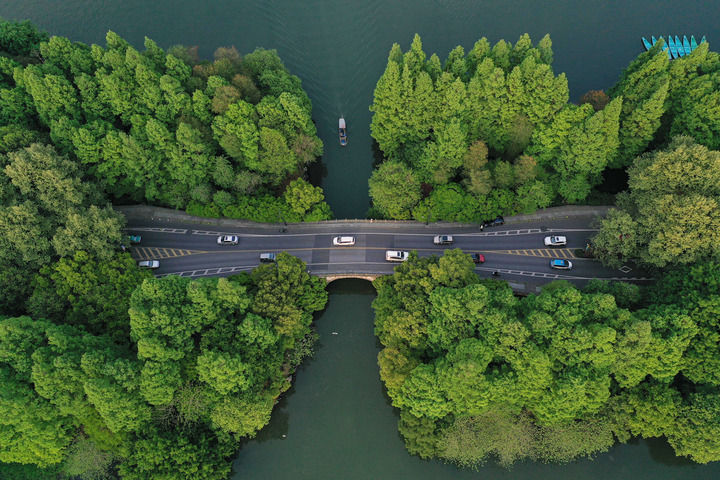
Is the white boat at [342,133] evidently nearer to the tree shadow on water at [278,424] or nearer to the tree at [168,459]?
the tree shadow on water at [278,424]

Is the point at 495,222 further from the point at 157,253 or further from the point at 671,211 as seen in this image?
the point at 157,253

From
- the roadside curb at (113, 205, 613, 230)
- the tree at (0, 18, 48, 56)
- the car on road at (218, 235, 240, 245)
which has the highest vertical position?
the tree at (0, 18, 48, 56)

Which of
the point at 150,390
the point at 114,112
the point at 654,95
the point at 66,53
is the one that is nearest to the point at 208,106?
the point at 114,112

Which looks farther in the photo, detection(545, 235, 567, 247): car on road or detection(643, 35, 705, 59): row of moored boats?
detection(643, 35, 705, 59): row of moored boats

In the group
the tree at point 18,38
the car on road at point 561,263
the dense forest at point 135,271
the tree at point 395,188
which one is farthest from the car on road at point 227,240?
the car on road at point 561,263

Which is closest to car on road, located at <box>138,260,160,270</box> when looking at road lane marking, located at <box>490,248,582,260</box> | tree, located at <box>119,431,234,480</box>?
tree, located at <box>119,431,234,480</box>

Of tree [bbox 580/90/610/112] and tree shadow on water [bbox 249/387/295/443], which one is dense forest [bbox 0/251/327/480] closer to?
tree shadow on water [bbox 249/387/295/443]

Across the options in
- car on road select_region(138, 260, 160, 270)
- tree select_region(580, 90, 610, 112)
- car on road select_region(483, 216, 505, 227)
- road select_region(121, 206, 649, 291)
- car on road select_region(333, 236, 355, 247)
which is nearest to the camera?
tree select_region(580, 90, 610, 112)

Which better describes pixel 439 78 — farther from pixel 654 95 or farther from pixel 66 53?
pixel 66 53
